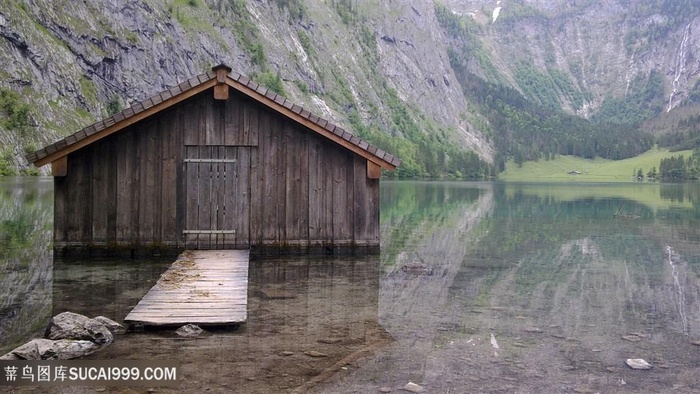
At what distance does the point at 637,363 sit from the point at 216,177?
12.1 meters

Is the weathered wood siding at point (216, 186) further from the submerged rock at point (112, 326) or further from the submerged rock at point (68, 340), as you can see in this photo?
the submerged rock at point (68, 340)

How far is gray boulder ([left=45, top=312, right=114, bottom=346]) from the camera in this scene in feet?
32.6

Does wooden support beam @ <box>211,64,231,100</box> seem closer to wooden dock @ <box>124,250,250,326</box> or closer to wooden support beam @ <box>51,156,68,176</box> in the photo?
wooden support beam @ <box>51,156,68,176</box>

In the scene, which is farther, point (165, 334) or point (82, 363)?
point (165, 334)

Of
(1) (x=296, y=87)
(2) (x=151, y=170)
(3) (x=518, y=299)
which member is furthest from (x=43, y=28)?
(3) (x=518, y=299)

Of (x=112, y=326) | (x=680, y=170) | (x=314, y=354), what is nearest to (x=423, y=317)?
(x=314, y=354)

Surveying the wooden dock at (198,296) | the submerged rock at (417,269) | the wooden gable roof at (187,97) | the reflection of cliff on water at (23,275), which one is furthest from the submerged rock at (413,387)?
the wooden gable roof at (187,97)

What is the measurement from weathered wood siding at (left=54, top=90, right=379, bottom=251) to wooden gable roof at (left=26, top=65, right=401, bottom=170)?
499 millimetres

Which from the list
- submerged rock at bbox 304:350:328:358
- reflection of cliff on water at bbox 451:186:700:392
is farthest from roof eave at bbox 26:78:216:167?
submerged rock at bbox 304:350:328:358

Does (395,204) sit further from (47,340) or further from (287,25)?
(287,25)

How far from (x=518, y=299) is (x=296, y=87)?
137469mm

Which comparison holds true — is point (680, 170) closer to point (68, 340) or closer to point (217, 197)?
point (217, 197)

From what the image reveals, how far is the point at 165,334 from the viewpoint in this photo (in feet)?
34.4

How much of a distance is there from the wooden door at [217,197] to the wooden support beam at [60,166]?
A: 3.03 m
